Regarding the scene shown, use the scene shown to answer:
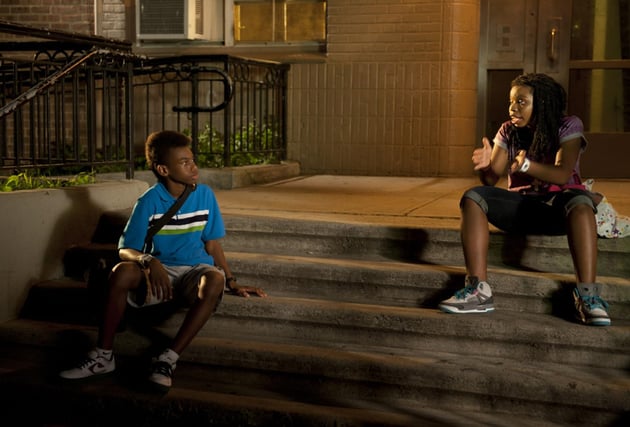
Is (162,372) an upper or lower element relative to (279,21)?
lower

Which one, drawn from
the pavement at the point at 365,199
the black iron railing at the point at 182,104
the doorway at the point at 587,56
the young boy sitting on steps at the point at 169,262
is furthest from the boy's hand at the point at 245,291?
the doorway at the point at 587,56

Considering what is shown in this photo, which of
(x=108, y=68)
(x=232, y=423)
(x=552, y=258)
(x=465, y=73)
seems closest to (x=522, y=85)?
(x=552, y=258)

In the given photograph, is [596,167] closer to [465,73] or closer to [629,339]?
[465,73]

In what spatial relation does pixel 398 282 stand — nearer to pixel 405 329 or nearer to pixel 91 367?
pixel 405 329

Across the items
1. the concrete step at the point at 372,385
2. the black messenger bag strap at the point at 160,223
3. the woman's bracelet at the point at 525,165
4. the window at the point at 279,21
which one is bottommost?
the concrete step at the point at 372,385

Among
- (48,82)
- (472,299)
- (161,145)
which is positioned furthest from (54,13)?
(472,299)

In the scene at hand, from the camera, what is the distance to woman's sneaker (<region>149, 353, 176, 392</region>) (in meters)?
4.30

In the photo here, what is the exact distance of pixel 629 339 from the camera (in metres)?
4.40

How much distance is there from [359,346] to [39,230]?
221 centimetres

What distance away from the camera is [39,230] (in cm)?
549

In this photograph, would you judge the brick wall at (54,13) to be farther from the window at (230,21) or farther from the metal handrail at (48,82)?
the metal handrail at (48,82)

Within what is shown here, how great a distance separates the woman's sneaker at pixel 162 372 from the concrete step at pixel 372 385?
0.07 metres

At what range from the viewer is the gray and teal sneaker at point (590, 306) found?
448cm

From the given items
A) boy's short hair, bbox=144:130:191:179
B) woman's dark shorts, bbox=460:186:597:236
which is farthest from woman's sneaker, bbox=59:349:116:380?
woman's dark shorts, bbox=460:186:597:236
